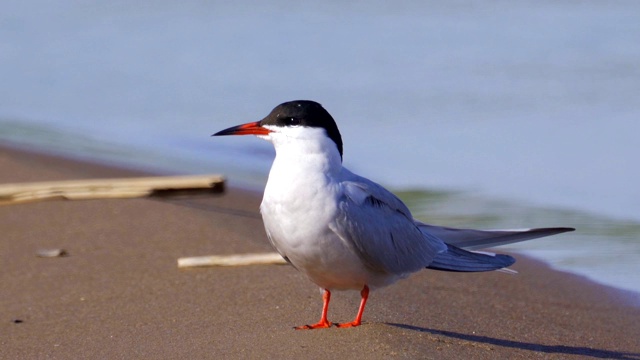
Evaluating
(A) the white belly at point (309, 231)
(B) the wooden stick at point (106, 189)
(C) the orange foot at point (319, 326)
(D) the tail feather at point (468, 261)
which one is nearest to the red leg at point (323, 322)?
(C) the orange foot at point (319, 326)

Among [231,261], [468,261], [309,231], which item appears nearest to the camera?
[309,231]

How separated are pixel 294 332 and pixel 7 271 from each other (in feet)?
6.60

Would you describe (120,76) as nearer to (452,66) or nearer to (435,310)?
(452,66)

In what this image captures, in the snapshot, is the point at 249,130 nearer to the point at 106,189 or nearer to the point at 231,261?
the point at 231,261

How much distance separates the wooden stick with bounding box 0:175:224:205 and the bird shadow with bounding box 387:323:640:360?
105 inches

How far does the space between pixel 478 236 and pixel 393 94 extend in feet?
20.7

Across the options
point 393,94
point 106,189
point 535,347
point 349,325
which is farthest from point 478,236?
point 393,94

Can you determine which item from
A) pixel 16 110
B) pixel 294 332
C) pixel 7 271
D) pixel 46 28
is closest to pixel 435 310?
pixel 294 332

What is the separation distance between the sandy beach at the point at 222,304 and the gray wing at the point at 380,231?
278 millimetres

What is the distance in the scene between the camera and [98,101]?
11.9 metres

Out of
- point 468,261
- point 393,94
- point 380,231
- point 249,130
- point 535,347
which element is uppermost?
point 393,94

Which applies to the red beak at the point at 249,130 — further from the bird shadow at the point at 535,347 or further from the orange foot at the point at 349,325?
the bird shadow at the point at 535,347

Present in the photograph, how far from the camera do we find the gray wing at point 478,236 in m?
4.98

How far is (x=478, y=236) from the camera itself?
509cm
